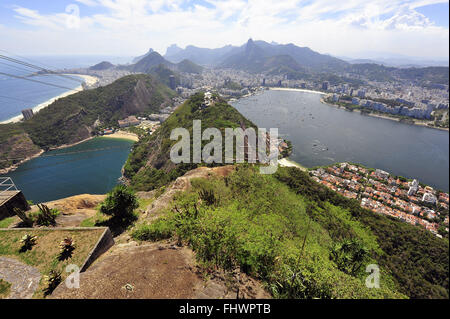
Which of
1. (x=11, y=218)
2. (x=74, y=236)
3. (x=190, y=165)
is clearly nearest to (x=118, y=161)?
(x=190, y=165)

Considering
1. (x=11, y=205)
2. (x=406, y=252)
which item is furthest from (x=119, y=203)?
(x=406, y=252)

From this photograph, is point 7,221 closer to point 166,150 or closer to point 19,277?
point 19,277

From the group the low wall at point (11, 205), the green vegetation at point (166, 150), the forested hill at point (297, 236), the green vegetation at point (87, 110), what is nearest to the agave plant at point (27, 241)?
the forested hill at point (297, 236)

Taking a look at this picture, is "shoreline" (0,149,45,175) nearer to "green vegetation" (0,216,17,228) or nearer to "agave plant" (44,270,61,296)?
"green vegetation" (0,216,17,228)

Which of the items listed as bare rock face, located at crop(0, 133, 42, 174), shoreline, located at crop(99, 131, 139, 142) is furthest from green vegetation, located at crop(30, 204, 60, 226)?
shoreline, located at crop(99, 131, 139, 142)
